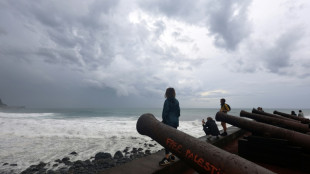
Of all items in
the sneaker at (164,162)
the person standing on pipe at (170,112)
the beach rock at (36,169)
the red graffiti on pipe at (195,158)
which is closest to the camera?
the red graffiti on pipe at (195,158)

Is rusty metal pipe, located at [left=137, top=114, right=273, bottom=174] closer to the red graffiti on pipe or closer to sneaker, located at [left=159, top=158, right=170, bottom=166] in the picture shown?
the red graffiti on pipe

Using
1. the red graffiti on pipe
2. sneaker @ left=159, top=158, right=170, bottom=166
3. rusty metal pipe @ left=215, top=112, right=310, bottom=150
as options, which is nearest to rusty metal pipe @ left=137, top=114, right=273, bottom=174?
the red graffiti on pipe

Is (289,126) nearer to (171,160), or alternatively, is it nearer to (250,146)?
(250,146)

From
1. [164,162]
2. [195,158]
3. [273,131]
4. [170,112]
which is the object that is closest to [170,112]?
[170,112]

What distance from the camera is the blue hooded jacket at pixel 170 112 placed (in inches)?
145

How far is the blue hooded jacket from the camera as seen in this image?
3684mm

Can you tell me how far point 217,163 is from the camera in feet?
5.14

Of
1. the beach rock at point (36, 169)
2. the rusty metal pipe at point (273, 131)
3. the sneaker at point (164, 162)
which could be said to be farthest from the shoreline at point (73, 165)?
the rusty metal pipe at point (273, 131)

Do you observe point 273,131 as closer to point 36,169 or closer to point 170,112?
point 170,112

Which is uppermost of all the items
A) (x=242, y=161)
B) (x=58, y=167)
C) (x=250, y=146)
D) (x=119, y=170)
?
(x=242, y=161)

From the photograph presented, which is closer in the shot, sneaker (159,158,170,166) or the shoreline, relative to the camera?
sneaker (159,158,170,166)

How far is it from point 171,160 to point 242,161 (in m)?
2.49

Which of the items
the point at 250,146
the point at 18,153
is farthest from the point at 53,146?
the point at 250,146

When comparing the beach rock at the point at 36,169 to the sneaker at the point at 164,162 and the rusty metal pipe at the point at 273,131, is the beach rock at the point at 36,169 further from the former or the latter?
the rusty metal pipe at the point at 273,131
